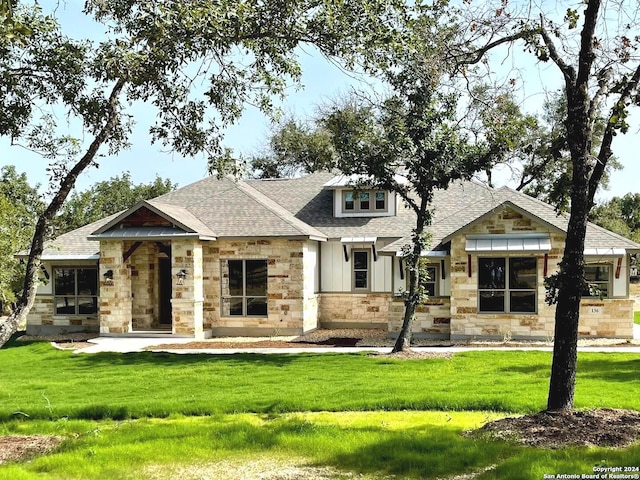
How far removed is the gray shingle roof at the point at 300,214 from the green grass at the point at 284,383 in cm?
492

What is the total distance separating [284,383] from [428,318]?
9239 millimetres

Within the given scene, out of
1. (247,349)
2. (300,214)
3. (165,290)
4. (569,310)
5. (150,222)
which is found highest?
(300,214)

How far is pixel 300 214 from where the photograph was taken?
88.9ft

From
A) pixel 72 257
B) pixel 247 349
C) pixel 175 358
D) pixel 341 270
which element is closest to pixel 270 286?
pixel 341 270

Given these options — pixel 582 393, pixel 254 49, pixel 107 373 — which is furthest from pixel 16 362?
pixel 582 393

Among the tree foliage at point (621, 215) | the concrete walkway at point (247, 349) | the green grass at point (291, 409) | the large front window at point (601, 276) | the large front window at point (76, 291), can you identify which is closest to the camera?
→ the green grass at point (291, 409)

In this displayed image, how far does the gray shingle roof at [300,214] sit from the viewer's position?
873 inches

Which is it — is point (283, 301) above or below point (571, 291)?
below

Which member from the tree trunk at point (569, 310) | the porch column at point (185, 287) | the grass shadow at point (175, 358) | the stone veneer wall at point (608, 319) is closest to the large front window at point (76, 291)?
the porch column at point (185, 287)

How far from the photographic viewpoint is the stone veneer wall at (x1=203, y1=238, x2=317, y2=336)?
22.7 meters

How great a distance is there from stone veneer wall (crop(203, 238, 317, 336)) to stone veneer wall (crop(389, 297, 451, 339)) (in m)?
3.08

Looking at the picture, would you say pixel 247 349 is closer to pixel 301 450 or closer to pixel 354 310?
pixel 354 310

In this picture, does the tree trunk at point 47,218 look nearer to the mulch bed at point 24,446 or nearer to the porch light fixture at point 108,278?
the mulch bed at point 24,446

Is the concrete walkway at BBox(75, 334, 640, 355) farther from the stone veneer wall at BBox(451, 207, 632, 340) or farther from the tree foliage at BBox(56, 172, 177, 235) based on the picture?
the tree foliage at BBox(56, 172, 177, 235)
